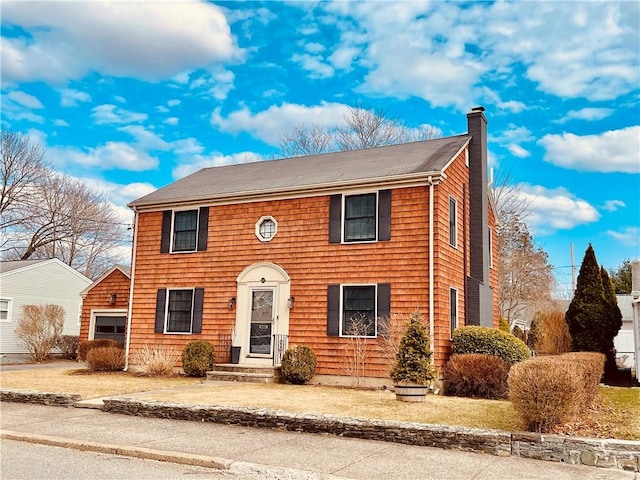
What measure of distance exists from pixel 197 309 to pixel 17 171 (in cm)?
2468

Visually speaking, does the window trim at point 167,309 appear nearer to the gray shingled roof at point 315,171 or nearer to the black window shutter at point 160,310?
the black window shutter at point 160,310

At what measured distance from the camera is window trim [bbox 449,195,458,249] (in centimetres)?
1525

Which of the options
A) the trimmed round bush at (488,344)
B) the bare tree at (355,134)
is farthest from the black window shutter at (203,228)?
the bare tree at (355,134)

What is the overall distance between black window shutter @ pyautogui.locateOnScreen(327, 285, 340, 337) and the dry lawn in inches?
58.1

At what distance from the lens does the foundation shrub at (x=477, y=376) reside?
12.5 metres

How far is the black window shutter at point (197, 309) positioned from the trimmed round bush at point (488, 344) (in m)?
7.36

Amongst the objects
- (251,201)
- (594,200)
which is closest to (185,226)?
(251,201)

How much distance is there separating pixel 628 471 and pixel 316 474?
3591 mm

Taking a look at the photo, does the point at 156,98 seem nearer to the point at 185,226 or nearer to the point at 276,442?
the point at 185,226

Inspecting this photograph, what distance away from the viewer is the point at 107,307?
2195 centimetres

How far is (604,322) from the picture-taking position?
57.1 ft

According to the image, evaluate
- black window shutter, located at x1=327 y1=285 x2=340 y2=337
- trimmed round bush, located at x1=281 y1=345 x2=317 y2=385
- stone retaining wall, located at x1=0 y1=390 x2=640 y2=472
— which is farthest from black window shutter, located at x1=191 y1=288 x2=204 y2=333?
stone retaining wall, located at x1=0 y1=390 x2=640 y2=472

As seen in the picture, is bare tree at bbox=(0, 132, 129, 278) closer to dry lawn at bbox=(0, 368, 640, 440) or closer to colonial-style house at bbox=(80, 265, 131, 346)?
colonial-style house at bbox=(80, 265, 131, 346)

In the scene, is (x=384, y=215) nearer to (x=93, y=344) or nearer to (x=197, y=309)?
(x=197, y=309)
